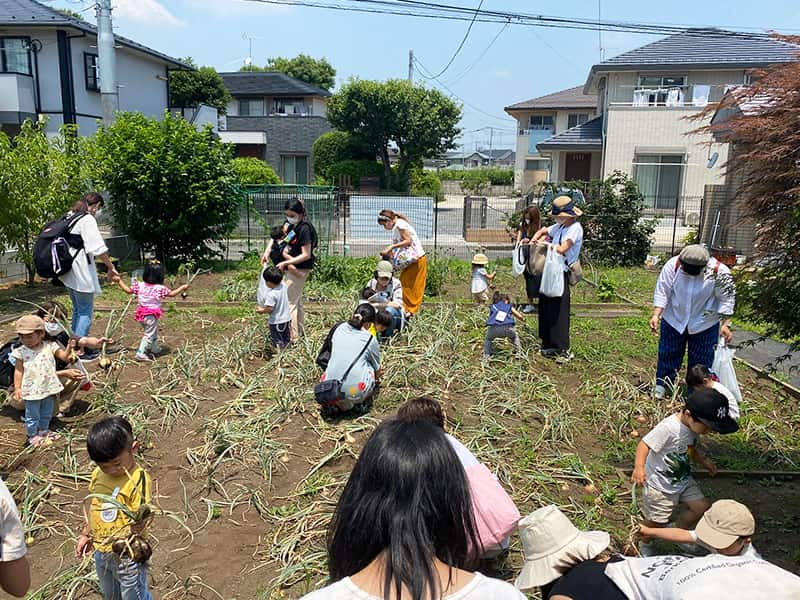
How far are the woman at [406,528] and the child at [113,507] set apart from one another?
169 cm

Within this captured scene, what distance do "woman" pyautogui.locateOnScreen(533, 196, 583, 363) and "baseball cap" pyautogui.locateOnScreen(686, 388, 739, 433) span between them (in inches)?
137

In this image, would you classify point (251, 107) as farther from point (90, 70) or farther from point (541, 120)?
point (541, 120)

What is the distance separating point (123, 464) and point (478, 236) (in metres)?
16.6

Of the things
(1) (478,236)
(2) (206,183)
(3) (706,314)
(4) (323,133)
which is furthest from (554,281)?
(4) (323,133)

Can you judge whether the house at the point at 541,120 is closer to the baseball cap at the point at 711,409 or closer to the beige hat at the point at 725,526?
the baseball cap at the point at 711,409

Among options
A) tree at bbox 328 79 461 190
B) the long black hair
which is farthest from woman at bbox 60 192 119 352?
tree at bbox 328 79 461 190

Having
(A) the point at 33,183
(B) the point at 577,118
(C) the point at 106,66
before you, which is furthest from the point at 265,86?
(A) the point at 33,183

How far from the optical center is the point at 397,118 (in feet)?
106

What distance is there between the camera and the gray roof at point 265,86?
38219mm

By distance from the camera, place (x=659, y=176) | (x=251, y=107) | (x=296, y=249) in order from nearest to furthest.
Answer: (x=296, y=249) < (x=659, y=176) < (x=251, y=107)

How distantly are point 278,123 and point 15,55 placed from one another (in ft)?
56.9

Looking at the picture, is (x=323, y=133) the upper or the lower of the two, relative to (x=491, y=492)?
upper

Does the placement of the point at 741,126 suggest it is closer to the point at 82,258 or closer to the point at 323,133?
the point at 82,258

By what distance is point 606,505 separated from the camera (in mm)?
4270
